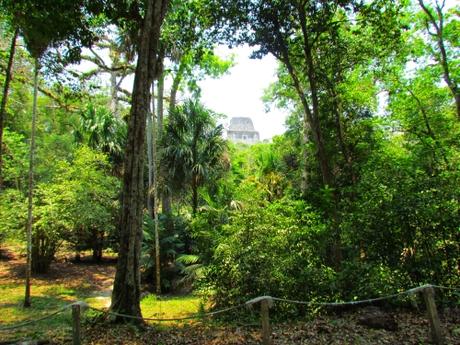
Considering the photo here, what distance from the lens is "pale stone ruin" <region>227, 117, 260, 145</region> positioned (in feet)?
277

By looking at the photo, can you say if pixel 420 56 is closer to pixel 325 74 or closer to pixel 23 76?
pixel 325 74

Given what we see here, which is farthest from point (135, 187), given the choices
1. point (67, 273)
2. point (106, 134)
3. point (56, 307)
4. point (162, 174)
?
point (106, 134)

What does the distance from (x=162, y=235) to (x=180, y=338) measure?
355 inches

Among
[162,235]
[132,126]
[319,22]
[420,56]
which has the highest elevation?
[420,56]

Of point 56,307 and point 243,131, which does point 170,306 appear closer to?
point 56,307

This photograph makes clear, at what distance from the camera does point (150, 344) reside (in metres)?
5.94

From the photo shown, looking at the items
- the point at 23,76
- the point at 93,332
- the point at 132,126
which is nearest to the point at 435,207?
the point at 132,126

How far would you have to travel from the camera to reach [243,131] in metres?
84.8

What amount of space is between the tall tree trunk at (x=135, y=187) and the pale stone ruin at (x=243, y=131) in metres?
76.2

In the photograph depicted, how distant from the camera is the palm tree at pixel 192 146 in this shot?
648 inches

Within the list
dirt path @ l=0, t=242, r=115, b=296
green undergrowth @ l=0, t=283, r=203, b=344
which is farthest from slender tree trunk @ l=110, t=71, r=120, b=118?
green undergrowth @ l=0, t=283, r=203, b=344

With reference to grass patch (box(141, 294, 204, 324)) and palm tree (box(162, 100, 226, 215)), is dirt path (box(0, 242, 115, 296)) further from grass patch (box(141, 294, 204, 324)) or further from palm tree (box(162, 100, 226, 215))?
palm tree (box(162, 100, 226, 215))

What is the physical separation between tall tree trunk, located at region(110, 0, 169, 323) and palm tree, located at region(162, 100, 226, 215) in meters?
8.84

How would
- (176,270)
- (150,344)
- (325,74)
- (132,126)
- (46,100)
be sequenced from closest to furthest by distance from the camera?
1. (150,344)
2. (132,126)
3. (325,74)
4. (176,270)
5. (46,100)
